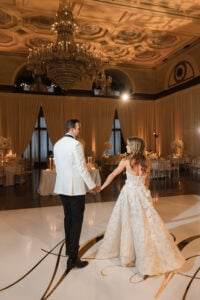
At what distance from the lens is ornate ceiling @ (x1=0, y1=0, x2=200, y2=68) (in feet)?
26.5

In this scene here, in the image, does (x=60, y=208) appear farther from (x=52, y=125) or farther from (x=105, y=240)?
(x=52, y=125)

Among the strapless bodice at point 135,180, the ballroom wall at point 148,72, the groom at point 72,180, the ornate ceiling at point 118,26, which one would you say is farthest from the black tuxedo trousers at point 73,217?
the ballroom wall at point 148,72

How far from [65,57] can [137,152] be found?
4.26 m

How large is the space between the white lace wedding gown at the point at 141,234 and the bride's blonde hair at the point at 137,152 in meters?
0.17


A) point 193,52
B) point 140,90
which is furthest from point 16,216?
point 140,90

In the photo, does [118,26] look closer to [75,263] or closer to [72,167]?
[72,167]

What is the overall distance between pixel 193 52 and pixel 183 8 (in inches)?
204

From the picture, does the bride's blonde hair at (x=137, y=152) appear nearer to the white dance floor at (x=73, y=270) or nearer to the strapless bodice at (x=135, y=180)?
the strapless bodice at (x=135, y=180)

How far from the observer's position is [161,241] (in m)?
2.95

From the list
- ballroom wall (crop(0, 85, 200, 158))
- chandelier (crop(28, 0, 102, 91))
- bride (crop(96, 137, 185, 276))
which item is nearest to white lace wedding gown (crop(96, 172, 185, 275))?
bride (crop(96, 137, 185, 276))

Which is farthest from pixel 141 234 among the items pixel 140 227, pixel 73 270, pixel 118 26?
pixel 118 26

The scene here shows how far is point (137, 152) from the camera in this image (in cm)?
297

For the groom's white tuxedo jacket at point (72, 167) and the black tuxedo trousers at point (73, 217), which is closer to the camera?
the groom's white tuxedo jacket at point (72, 167)

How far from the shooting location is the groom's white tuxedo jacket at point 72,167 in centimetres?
287
